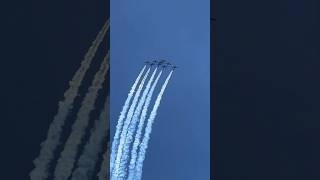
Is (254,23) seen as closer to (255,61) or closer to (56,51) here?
(255,61)

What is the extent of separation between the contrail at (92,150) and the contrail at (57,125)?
0.23 meters

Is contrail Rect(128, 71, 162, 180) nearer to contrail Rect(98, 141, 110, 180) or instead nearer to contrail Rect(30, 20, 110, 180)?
contrail Rect(98, 141, 110, 180)

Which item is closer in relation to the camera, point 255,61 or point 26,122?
point 26,122

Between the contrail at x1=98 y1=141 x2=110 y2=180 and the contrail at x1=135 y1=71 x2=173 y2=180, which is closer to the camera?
the contrail at x1=98 y1=141 x2=110 y2=180

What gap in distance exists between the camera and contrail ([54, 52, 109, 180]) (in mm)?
3936

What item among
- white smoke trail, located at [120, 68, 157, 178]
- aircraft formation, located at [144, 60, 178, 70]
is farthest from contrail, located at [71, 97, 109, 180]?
aircraft formation, located at [144, 60, 178, 70]

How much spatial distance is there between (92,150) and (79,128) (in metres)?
0.20

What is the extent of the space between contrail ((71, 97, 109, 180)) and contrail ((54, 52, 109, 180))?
67 millimetres

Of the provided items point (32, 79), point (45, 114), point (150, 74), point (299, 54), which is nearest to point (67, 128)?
point (45, 114)

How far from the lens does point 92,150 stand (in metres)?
3.99

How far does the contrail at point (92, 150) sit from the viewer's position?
396cm

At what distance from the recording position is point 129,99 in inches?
162

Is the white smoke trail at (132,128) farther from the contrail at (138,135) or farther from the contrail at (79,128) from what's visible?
the contrail at (79,128)

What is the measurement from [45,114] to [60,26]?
702mm
